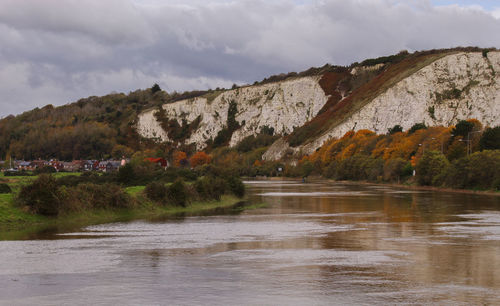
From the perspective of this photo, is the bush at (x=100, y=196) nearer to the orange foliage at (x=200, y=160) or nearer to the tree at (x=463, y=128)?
the tree at (x=463, y=128)

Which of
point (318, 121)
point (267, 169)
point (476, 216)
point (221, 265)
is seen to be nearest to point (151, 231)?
point (221, 265)

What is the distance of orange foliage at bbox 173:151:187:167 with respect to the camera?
576 feet

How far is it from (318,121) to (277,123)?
69.1ft

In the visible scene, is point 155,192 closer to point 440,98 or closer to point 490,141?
point 490,141

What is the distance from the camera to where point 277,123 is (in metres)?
180

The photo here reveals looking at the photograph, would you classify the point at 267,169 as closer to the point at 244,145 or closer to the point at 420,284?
the point at 244,145

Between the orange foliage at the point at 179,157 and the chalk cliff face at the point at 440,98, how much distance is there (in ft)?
154

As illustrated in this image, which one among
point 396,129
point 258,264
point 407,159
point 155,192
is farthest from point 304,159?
point 258,264

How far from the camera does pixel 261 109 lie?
18438 cm

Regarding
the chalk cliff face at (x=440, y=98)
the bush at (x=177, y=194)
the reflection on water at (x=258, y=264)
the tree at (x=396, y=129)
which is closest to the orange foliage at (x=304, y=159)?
the chalk cliff face at (x=440, y=98)

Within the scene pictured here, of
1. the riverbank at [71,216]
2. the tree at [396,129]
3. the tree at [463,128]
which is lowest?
the riverbank at [71,216]

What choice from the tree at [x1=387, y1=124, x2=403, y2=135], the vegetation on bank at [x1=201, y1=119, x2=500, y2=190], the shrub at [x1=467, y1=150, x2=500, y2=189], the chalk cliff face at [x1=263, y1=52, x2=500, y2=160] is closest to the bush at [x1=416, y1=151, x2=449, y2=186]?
the vegetation on bank at [x1=201, y1=119, x2=500, y2=190]

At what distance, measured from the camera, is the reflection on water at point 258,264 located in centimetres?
1435

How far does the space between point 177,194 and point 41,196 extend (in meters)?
13.7
